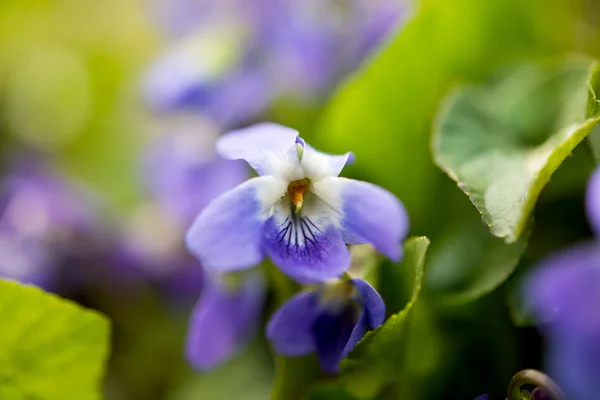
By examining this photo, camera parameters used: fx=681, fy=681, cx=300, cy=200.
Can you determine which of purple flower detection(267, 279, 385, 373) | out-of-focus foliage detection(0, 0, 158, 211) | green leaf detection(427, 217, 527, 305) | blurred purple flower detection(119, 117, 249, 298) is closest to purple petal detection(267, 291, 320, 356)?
purple flower detection(267, 279, 385, 373)

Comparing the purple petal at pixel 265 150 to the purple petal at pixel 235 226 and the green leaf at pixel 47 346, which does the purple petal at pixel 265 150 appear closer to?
the purple petal at pixel 235 226

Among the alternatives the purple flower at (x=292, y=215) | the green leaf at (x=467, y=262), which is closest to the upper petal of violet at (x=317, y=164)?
the purple flower at (x=292, y=215)

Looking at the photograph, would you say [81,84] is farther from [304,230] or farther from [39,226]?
[304,230]

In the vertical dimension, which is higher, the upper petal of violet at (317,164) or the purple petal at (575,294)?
the upper petal of violet at (317,164)

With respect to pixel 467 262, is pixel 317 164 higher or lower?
higher

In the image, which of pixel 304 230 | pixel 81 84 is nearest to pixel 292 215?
pixel 304 230

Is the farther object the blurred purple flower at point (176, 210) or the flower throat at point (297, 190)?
the blurred purple flower at point (176, 210)

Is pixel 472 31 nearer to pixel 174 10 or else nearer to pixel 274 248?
pixel 274 248

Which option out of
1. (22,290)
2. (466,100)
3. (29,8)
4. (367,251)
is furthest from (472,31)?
(29,8)
